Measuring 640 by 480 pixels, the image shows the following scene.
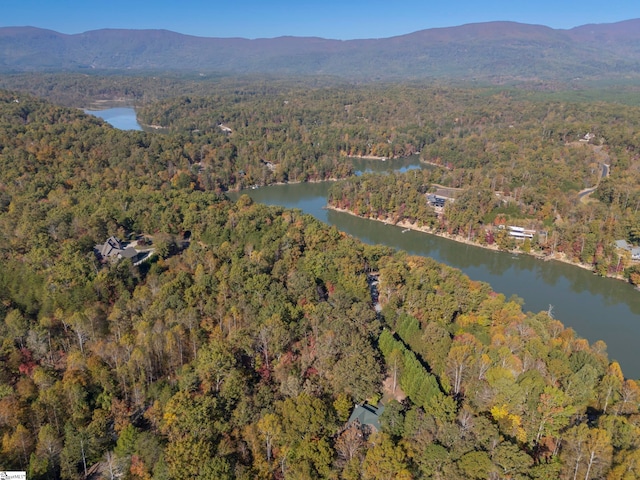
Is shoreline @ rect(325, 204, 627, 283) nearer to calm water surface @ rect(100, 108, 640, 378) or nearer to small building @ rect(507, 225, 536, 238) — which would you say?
calm water surface @ rect(100, 108, 640, 378)

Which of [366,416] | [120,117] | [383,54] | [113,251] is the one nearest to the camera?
[366,416]

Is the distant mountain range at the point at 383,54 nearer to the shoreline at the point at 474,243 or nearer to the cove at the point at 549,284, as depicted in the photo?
the shoreline at the point at 474,243

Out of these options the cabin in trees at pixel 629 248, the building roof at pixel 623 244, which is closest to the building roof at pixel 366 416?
the cabin in trees at pixel 629 248

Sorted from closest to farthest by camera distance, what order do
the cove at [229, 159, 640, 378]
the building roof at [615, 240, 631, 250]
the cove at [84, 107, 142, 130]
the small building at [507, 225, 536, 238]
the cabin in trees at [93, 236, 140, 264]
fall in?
the cove at [229, 159, 640, 378]
the cabin in trees at [93, 236, 140, 264]
the building roof at [615, 240, 631, 250]
the small building at [507, 225, 536, 238]
the cove at [84, 107, 142, 130]

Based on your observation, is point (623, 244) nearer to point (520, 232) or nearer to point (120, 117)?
point (520, 232)

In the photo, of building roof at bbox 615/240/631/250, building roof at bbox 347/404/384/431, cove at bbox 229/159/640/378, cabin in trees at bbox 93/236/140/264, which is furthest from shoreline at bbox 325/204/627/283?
building roof at bbox 347/404/384/431

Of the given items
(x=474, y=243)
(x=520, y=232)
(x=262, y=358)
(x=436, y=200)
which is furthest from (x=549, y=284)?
(x=262, y=358)
